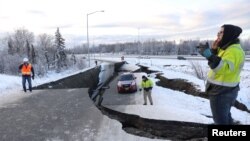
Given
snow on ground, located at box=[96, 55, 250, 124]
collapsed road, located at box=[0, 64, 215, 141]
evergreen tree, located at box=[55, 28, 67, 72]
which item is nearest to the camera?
collapsed road, located at box=[0, 64, 215, 141]

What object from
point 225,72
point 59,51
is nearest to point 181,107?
point 225,72

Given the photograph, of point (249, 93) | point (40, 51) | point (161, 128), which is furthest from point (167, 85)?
point (40, 51)

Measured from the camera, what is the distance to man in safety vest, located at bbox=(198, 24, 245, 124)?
5.15m

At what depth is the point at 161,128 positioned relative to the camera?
9.96 m

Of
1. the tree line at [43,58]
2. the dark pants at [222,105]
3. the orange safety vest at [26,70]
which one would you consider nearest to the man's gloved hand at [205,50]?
the dark pants at [222,105]

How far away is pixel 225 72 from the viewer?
518 centimetres

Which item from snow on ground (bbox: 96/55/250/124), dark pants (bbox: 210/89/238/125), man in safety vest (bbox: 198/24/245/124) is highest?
man in safety vest (bbox: 198/24/245/124)

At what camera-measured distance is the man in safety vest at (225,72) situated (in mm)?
5148

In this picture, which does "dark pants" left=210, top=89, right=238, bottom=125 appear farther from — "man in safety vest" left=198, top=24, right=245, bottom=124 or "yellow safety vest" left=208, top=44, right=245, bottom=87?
"yellow safety vest" left=208, top=44, right=245, bottom=87

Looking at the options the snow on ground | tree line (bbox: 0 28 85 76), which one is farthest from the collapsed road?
tree line (bbox: 0 28 85 76)

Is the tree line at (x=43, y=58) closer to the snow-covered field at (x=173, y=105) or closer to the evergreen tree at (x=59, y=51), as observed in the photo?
the evergreen tree at (x=59, y=51)

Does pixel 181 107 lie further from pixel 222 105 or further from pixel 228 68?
pixel 228 68

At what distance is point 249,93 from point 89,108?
68.2ft

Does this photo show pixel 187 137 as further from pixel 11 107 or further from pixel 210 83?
pixel 11 107
